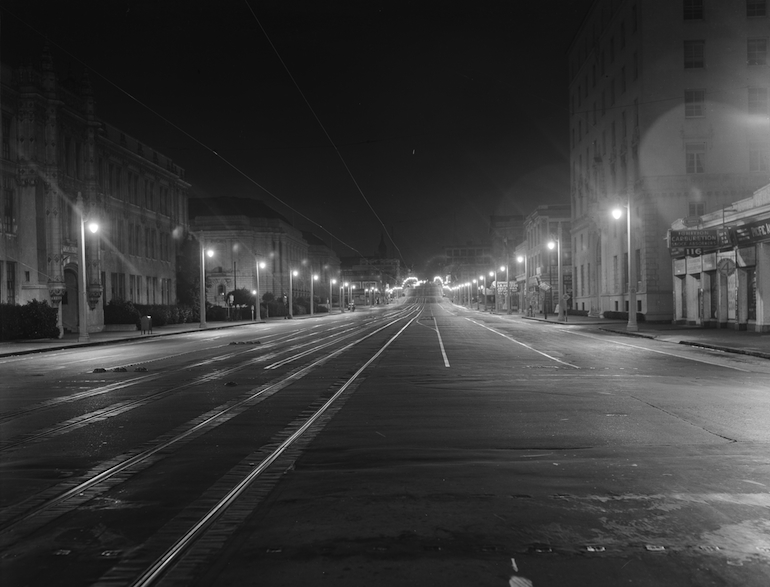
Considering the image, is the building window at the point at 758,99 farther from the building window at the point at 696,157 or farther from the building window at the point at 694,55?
the building window at the point at 696,157

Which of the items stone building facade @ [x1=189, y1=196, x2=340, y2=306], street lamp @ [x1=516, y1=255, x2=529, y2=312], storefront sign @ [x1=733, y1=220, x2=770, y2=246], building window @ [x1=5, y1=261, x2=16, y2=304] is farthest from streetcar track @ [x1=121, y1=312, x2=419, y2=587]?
street lamp @ [x1=516, y1=255, x2=529, y2=312]

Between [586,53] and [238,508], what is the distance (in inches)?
2830

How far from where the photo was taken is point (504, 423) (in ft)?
36.9

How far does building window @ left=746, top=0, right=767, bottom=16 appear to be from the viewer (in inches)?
2016

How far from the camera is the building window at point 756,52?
51.7 metres

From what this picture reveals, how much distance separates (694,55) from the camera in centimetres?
5209

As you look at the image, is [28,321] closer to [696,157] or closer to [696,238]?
[696,238]

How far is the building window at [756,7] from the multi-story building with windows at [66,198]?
144 feet

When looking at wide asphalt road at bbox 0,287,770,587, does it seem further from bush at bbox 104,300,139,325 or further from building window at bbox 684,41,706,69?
building window at bbox 684,41,706,69

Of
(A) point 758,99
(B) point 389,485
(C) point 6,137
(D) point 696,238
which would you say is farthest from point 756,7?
(B) point 389,485

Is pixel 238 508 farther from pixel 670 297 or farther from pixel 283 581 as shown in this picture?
pixel 670 297

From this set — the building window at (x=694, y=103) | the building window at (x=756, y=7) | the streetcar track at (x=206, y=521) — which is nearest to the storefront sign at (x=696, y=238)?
the building window at (x=694, y=103)

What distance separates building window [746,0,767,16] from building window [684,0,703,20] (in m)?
2.96

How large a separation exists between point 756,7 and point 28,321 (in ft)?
161
